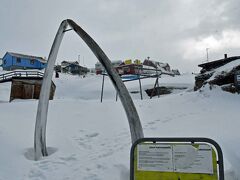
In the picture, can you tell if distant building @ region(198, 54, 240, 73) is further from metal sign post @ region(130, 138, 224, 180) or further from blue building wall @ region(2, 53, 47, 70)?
blue building wall @ region(2, 53, 47, 70)

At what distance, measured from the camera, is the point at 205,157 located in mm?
2396

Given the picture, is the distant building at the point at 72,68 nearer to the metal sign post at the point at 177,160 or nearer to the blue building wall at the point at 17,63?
the blue building wall at the point at 17,63

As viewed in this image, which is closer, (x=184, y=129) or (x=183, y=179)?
(x=183, y=179)

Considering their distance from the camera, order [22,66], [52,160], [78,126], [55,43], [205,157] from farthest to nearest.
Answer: [22,66] < [78,126] < [55,43] < [52,160] < [205,157]

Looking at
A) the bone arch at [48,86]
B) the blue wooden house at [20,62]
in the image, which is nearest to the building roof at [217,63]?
the bone arch at [48,86]

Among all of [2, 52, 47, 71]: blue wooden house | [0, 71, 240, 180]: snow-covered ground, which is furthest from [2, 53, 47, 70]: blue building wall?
[0, 71, 240, 180]: snow-covered ground

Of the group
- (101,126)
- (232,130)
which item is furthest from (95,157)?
(232,130)

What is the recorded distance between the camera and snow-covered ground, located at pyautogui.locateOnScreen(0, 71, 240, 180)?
14.2ft

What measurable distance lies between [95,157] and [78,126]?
8.99 ft

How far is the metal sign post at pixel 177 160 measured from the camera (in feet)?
7.80

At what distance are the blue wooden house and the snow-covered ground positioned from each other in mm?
41596

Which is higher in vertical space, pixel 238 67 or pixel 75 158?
pixel 238 67

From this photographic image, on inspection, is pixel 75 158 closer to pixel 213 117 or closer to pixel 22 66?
pixel 213 117

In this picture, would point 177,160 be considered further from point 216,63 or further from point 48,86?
point 216,63
